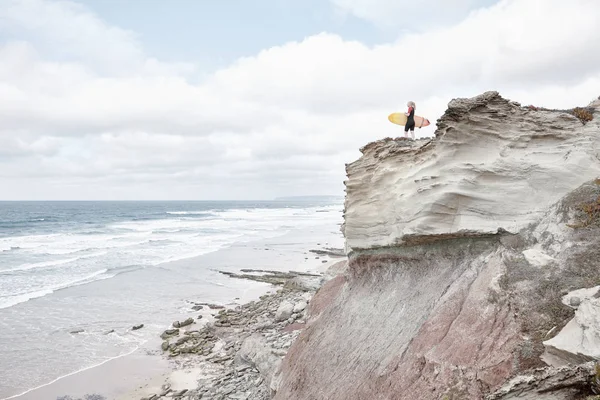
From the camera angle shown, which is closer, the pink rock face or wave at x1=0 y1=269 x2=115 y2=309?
the pink rock face

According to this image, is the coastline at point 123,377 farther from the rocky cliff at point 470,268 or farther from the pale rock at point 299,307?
the rocky cliff at point 470,268

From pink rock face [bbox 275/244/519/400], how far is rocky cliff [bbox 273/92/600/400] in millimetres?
28

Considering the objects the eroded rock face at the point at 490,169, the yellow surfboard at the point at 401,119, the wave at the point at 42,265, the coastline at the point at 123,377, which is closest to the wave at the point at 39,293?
the wave at the point at 42,265

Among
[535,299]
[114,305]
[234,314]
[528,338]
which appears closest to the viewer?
[528,338]

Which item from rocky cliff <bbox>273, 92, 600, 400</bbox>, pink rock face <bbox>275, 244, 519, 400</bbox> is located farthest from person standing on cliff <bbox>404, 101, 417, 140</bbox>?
pink rock face <bbox>275, 244, 519, 400</bbox>

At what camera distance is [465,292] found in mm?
8445

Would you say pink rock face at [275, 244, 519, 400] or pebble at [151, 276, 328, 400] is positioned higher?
pink rock face at [275, 244, 519, 400]

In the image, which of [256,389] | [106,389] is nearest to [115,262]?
[106,389]

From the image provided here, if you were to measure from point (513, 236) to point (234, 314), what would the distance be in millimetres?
19416

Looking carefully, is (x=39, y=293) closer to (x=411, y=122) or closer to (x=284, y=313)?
(x=284, y=313)

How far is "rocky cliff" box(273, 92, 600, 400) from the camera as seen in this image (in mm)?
6770

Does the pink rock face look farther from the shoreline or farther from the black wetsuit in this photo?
the black wetsuit

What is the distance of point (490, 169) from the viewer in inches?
361

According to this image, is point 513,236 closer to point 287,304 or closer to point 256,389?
point 256,389
